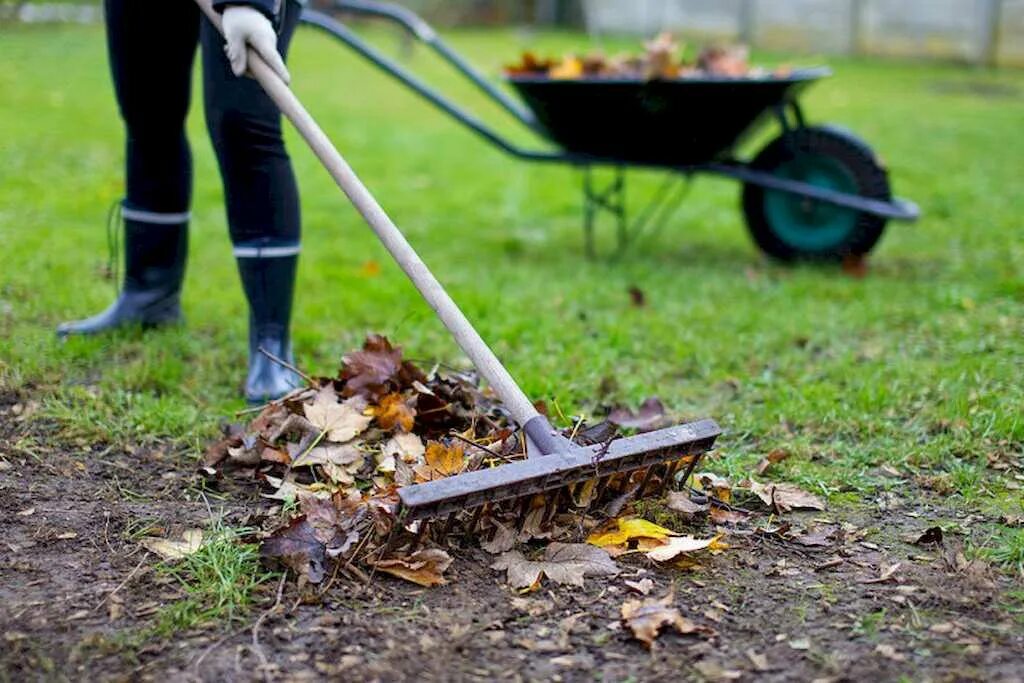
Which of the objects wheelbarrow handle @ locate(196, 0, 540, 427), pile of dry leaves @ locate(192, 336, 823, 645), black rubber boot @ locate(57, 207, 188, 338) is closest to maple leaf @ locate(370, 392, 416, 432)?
pile of dry leaves @ locate(192, 336, 823, 645)

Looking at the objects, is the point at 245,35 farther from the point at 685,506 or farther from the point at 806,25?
the point at 806,25

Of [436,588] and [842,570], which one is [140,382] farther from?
[842,570]

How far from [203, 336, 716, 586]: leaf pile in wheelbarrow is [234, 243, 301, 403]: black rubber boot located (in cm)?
21

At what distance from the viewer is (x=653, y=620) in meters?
1.95

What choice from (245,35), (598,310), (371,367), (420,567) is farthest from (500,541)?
(598,310)

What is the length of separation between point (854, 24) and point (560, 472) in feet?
46.6

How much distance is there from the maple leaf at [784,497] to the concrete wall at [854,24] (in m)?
12.6

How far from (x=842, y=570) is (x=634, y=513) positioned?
0.40m

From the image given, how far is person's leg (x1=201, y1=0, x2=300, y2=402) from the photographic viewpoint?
111 inches

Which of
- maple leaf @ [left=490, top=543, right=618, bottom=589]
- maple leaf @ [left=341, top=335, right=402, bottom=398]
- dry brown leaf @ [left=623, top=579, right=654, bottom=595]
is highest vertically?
maple leaf @ [left=341, top=335, right=402, bottom=398]

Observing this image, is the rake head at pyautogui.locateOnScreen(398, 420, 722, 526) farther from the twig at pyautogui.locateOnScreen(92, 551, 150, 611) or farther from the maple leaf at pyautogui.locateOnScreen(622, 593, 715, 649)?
the twig at pyautogui.locateOnScreen(92, 551, 150, 611)

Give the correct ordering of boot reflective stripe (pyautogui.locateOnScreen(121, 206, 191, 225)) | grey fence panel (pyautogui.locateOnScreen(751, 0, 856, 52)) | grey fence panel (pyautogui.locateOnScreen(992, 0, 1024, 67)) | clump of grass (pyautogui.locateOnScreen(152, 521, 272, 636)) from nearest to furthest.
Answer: clump of grass (pyautogui.locateOnScreen(152, 521, 272, 636))
boot reflective stripe (pyautogui.locateOnScreen(121, 206, 191, 225))
grey fence panel (pyautogui.locateOnScreen(992, 0, 1024, 67))
grey fence panel (pyautogui.locateOnScreen(751, 0, 856, 52))

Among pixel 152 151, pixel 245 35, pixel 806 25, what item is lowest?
pixel 152 151

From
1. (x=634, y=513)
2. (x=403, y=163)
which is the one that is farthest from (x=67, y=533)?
(x=403, y=163)
